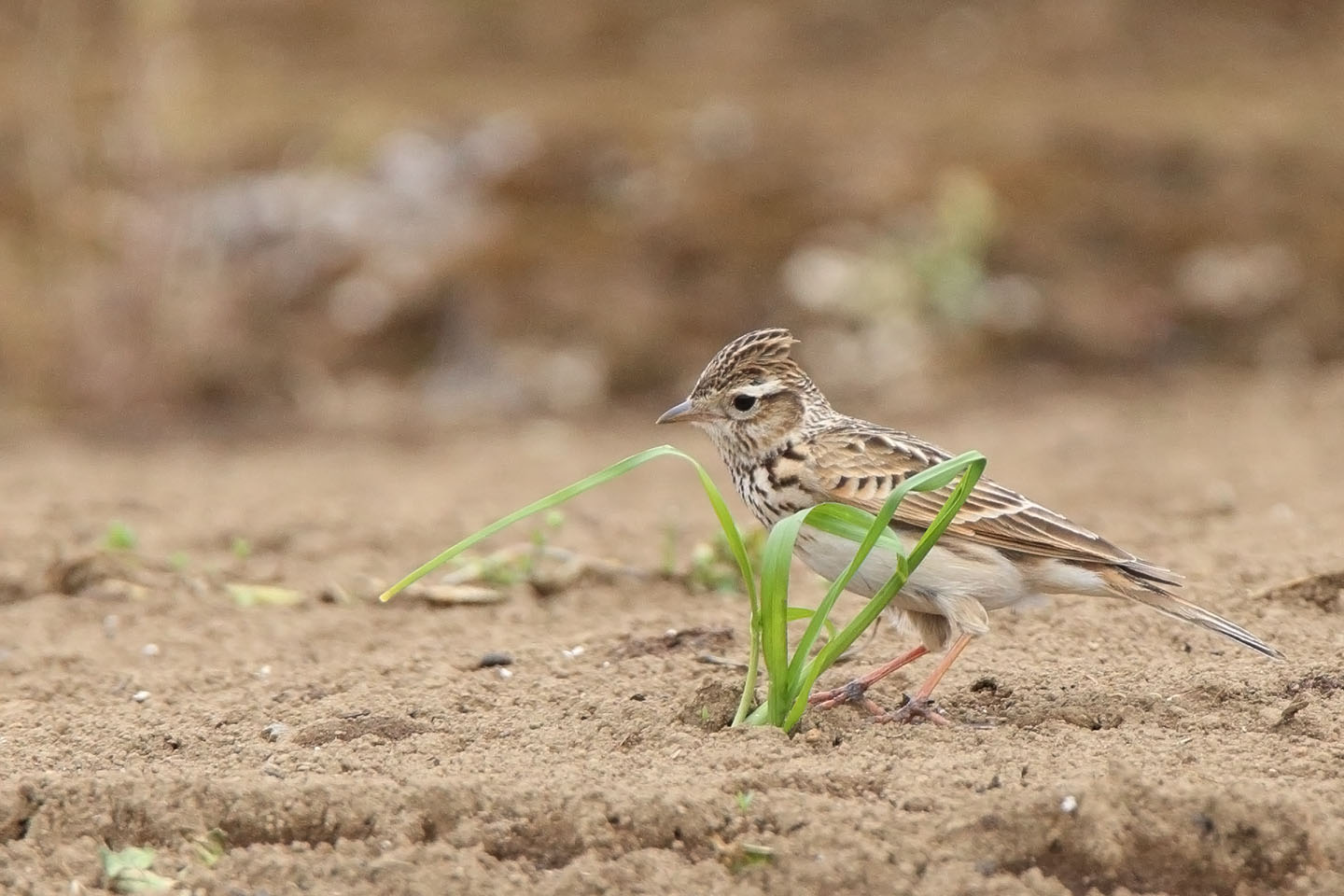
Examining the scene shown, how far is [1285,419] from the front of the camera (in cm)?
1017

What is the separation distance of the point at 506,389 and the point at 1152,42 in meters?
7.44

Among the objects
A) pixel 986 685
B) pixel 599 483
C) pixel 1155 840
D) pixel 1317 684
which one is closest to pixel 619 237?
pixel 986 685

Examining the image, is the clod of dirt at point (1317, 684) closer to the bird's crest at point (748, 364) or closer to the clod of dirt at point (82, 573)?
the bird's crest at point (748, 364)

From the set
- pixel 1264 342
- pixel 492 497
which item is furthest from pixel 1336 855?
pixel 1264 342

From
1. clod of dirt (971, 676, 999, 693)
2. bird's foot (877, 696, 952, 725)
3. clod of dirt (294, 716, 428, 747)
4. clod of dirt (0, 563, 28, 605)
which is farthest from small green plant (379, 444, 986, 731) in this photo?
clod of dirt (0, 563, 28, 605)

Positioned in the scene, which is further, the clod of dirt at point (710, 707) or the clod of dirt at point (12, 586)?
the clod of dirt at point (12, 586)

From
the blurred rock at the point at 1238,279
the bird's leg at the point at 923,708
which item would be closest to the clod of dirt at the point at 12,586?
the bird's leg at the point at 923,708

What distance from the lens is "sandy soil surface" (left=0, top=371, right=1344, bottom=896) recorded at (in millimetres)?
3752

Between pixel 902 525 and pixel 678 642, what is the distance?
0.89m

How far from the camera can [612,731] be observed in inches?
181

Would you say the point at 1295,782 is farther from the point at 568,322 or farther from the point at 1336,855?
the point at 568,322

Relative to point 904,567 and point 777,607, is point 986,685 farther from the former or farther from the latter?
point 777,607

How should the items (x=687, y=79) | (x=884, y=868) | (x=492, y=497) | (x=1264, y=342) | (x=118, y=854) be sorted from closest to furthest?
(x=884, y=868) < (x=118, y=854) < (x=492, y=497) < (x=1264, y=342) < (x=687, y=79)

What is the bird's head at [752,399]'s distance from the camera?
5.37 m
